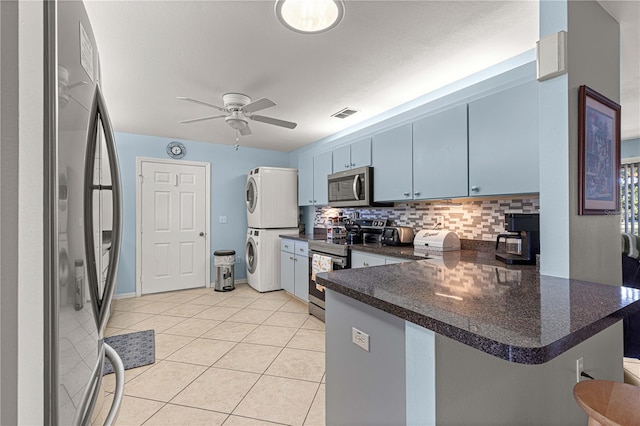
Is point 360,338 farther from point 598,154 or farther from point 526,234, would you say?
point 598,154

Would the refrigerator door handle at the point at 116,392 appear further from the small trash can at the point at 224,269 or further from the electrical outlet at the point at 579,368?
the small trash can at the point at 224,269

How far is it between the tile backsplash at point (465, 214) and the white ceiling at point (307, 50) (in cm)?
111

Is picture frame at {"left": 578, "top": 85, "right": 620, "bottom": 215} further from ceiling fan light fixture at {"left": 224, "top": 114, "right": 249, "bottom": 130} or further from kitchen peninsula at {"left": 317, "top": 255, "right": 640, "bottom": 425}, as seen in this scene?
ceiling fan light fixture at {"left": 224, "top": 114, "right": 249, "bottom": 130}

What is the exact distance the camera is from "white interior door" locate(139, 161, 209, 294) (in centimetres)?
441

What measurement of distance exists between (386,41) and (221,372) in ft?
8.76

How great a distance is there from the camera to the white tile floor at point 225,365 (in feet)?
6.16

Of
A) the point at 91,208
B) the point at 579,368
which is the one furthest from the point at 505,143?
the point at 91,208

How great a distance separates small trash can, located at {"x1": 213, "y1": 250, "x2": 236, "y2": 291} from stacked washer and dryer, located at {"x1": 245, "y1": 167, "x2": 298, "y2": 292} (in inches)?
11.8

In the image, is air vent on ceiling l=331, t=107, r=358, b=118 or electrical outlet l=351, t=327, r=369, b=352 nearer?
electrical outlet l=351, t=327, r=369, b=352

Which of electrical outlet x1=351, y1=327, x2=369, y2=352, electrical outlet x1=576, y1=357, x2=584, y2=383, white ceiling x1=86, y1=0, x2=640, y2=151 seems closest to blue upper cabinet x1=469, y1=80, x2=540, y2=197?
white ceiling x1=86, y1=0, x2=640, y2=151

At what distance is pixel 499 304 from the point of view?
3.26 ft

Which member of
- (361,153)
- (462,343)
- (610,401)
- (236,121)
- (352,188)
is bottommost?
(610,401)

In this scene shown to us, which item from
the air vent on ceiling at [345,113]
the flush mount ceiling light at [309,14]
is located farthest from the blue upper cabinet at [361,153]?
the flush mount ceiling light at [309,14]

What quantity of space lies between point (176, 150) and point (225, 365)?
11.0 feet
